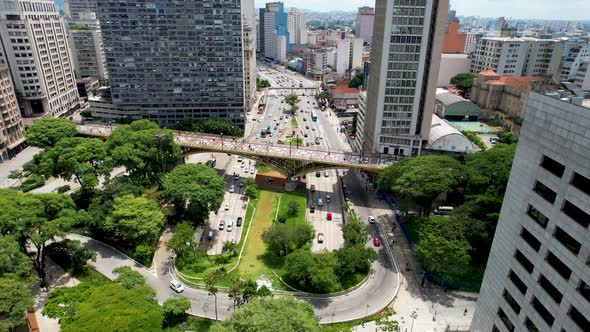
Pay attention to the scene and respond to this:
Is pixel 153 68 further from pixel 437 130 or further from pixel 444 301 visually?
pixel 444 301

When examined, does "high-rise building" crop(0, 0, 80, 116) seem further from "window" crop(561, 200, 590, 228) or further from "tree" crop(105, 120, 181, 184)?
"window" crop(561, 200, 590, 228)

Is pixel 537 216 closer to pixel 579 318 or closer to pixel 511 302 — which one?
pixel 579 318

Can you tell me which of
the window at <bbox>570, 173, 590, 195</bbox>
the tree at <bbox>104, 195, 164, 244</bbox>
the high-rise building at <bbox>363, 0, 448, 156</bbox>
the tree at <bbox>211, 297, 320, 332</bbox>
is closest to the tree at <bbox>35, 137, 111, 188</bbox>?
Result: the tree at <bbox>104, 195, 164, 244</bbox>

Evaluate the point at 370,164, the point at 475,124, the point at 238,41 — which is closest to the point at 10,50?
the point at 238,41

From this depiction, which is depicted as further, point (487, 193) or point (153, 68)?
point (153, 68)

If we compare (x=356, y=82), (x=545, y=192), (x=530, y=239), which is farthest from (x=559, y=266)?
(x=356, y=82)

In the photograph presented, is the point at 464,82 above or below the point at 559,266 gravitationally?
below
